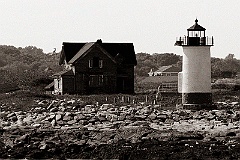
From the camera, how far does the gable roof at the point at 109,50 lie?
54250mm

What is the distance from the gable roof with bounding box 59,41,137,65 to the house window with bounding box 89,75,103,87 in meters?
2.08

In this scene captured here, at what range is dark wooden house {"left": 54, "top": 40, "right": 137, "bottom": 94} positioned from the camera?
5200 cm

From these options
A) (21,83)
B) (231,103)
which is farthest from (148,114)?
(21,83)

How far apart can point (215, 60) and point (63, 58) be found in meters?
71.5

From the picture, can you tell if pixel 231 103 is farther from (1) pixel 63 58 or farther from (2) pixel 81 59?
(1) pixel 63 58

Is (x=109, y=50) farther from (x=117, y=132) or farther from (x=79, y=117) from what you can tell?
(x=117, y=132)

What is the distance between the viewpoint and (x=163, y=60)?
127 metres

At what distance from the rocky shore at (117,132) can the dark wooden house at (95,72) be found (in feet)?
39.2

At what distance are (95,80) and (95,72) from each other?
1.85 feet

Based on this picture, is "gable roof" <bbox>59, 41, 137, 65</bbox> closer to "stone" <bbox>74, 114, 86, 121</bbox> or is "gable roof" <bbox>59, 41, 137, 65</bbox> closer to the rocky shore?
the rocky shore

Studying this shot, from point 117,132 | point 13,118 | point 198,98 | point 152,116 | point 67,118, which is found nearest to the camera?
point 117,132

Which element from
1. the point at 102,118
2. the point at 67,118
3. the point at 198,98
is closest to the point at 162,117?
the point at 102,118

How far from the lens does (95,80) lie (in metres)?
52.5

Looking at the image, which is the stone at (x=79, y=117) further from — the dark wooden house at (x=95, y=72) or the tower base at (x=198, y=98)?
the dark wooden house at (x=95, y=72)
